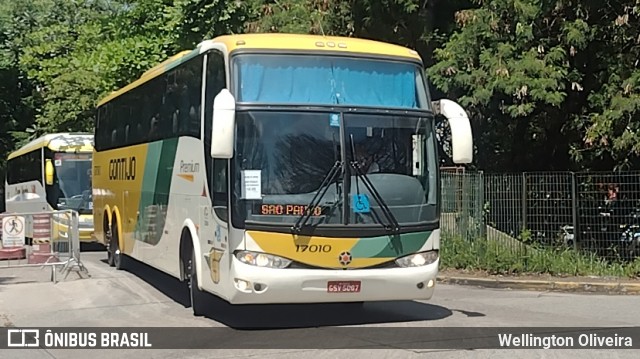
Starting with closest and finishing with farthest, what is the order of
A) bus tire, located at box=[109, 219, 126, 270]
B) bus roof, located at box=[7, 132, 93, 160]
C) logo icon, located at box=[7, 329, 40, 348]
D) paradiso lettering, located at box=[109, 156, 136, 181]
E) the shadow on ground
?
1. logo icon, located at box=[7, 329, 40, 348]
2. the shadow on ground
3. paradiso lettering, located at box=[109, 156, 136, 181]
4. bus tire, located at box=[109, 219, 126, 270]
5. bus roof, located at box=[7, 132, 93, 160]

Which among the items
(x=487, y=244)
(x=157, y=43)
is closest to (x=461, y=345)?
(x=487, y=244)

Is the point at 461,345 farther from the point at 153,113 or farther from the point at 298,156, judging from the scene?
the point at 153,113

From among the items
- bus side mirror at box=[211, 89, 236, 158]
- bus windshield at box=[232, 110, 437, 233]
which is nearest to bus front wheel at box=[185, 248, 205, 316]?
bus windshield at box=[232, 110, 437, 233]

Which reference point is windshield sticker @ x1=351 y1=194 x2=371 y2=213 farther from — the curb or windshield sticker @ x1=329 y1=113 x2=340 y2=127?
the curb

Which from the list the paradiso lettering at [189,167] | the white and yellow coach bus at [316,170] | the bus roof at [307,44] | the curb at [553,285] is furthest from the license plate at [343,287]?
the curb at [553,285]

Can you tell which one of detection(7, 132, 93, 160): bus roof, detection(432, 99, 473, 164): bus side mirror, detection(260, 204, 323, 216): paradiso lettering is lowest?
detection(260, 204, 323, 216): paradiso lettering

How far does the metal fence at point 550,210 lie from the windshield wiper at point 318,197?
25.8ft

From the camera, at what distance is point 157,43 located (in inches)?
1067

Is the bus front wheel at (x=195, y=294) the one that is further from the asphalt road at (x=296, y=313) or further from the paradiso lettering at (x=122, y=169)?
the paradiso lettering at (x=122, y=169)

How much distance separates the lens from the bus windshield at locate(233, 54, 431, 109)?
396 inches

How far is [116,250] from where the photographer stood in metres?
17.9

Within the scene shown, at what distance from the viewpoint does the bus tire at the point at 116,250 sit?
17.7 meters

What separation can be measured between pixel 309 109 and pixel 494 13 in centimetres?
854

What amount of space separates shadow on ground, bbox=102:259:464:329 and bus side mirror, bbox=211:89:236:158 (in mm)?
2470
